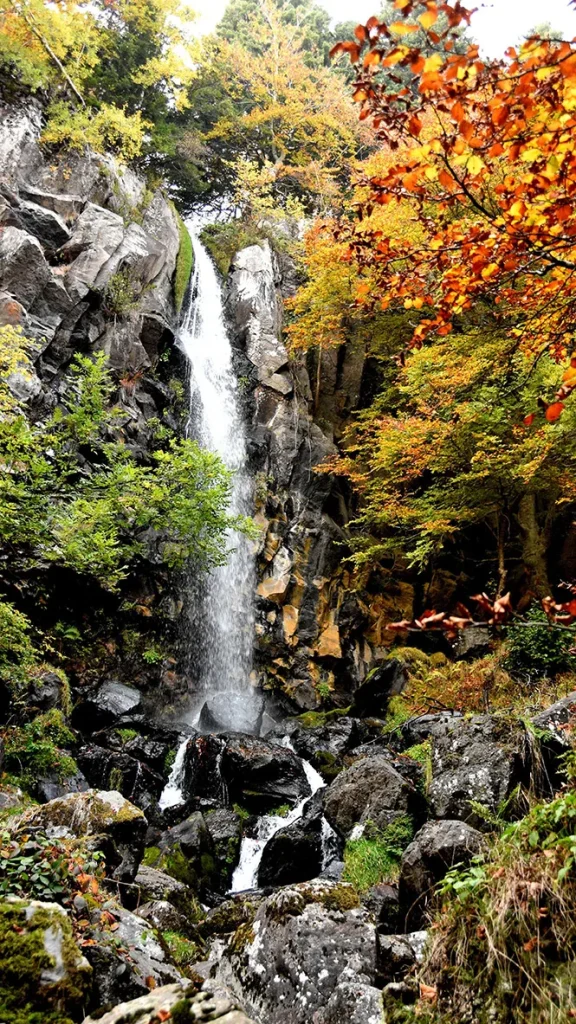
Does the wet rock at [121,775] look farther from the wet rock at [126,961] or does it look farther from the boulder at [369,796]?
the wet rock at [126,961]

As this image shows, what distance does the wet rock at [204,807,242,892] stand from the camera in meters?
7.79

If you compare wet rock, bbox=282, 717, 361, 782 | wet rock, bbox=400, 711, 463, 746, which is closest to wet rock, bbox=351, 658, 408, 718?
wet rock, bbox=282, 717, 361, 782

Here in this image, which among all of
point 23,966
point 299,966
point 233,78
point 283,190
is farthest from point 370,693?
point 233,78

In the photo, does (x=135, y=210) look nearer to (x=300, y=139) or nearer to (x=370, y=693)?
(x=300, y=139)

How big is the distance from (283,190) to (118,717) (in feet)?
86.8

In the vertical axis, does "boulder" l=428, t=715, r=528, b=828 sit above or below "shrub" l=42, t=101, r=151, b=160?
below

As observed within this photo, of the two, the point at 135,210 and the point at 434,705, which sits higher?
the point at 135,210

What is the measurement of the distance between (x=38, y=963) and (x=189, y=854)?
5604 mm

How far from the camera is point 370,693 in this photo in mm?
13914

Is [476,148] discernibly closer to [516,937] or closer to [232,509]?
[516,937]

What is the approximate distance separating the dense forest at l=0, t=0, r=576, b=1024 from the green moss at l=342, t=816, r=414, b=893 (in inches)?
1.3

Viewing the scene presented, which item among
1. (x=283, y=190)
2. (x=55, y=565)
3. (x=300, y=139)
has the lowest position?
(x=55, y=565)

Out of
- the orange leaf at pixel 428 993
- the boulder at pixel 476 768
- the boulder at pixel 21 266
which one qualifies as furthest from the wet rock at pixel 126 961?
the boulder at pixel 21 266

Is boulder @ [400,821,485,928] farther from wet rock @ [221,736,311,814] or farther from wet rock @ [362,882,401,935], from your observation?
wet rock @ [221,736,311,814]
